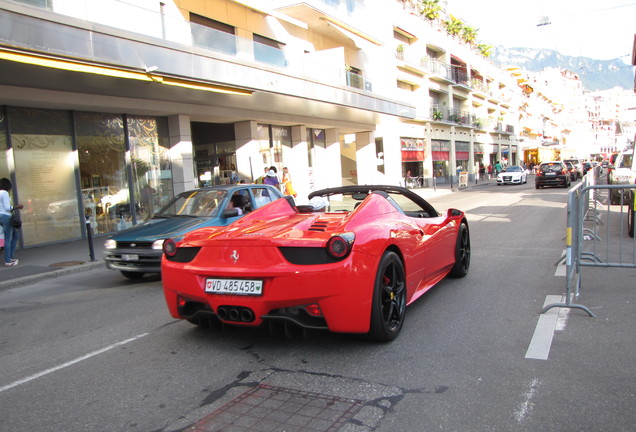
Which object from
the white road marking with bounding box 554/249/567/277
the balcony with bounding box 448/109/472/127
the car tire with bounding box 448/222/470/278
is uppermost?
the balcony with bounding box 448/109/472/127

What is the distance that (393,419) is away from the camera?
107 inches

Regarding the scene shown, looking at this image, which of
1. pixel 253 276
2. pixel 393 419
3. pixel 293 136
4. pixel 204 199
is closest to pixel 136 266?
pixel 204 199

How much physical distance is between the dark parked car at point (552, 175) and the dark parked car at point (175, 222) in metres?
23.7

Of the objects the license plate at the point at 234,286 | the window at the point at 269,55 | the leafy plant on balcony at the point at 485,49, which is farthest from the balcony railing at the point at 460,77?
the license plate at the point at 234,286

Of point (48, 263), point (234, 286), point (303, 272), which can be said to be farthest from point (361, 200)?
point (48, 263)

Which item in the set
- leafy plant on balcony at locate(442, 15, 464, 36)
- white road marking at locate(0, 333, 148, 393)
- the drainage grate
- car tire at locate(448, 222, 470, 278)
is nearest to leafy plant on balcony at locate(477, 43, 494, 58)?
leafy plant on balcony at locate(442, 15, 464, 36)

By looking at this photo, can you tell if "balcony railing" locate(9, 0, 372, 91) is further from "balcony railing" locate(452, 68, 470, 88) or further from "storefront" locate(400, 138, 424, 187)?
"balcony railing" locate(452, 68, 470, 88)

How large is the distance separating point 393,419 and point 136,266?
18.9ft

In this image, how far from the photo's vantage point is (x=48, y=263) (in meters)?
9.88

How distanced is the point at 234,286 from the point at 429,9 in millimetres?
42474

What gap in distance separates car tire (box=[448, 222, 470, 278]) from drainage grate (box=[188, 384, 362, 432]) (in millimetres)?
3568

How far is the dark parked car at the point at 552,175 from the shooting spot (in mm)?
27344

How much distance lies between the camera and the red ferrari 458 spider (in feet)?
11.4

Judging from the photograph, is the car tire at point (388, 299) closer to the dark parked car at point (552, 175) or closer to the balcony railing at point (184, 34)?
the balcony railing at point (184, 34)
